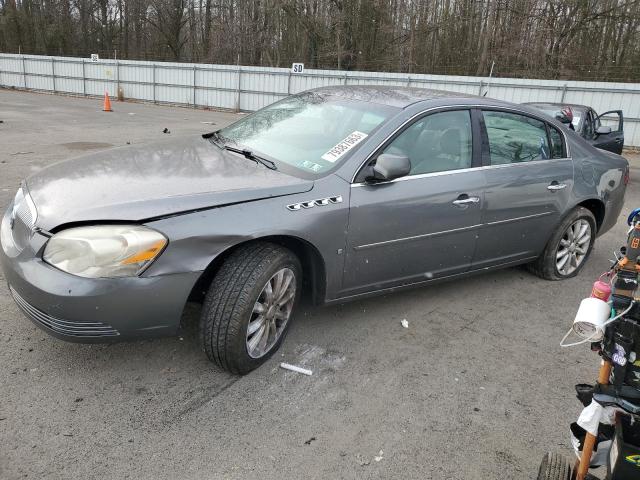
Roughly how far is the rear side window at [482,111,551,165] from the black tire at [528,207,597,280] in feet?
2.02

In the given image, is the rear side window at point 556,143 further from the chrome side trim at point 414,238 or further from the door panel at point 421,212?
the chrome side trim at point 414,238

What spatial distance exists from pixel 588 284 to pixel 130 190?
159 inches

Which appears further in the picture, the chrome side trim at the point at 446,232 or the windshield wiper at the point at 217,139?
the windshield wiper at the point at 217,139

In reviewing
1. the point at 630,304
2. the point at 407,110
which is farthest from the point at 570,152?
the point at 630,304

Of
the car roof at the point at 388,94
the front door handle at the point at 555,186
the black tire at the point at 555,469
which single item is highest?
the car roof at the point at 388,94

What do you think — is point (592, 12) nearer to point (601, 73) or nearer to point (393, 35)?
point (601, 73)

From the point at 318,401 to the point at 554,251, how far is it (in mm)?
2862

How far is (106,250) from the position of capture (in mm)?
2471

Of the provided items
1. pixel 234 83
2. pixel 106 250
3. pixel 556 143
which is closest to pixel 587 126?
pixel 556 143

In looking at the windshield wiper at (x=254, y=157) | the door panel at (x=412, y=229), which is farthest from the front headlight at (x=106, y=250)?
the door panel at (x=412, y=229)

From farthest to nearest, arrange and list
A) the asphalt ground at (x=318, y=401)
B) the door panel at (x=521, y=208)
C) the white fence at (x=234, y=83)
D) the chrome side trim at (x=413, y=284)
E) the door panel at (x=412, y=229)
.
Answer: the white fence at (x=234, y=83), the door panel at (x=521, y=208), the chrome side trim at (x=413, y=284), the door panel at (x=412, y=229), the asphalt ground at (x=318, y=401)

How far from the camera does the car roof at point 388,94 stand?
12.3 feet

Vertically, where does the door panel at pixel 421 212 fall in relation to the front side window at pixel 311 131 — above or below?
below

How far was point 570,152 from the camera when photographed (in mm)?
4578
